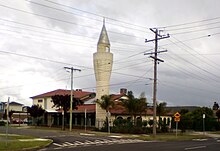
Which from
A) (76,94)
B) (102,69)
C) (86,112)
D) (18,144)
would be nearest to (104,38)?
(102,69)

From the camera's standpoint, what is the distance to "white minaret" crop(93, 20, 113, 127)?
61781 mm

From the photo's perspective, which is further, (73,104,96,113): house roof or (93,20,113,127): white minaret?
(73,104,96,113): house roof

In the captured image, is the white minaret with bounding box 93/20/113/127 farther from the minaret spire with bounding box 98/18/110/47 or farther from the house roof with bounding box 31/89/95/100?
the house roof with bounding box 31/89/95/100

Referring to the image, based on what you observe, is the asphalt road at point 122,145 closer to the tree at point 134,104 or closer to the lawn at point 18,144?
the lawn at point 18,144

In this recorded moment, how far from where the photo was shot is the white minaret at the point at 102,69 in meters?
61.8

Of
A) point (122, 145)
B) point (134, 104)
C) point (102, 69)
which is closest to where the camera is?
point (122, 145)

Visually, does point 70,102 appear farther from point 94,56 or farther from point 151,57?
point 151,57

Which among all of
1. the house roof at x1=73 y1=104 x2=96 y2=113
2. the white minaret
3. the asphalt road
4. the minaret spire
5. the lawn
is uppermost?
the minaret spire

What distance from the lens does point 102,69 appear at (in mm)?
61781

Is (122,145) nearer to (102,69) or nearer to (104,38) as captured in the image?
(102,69)

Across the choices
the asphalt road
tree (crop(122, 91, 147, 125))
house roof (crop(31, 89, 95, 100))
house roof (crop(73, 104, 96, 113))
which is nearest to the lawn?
the asphalt road

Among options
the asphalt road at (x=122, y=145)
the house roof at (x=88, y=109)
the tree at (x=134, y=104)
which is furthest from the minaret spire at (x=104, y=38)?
the asphalt road at (x=122, y=145)

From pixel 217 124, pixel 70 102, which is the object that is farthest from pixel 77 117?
pixel 217 124

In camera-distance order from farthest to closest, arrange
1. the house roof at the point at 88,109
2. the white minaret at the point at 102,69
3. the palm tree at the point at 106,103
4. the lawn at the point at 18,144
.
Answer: the house roof at the point at 88,109
the white minaret at the point at 102,69
the palm tree at the point at 106,103
the lawn at the point at 18,144
